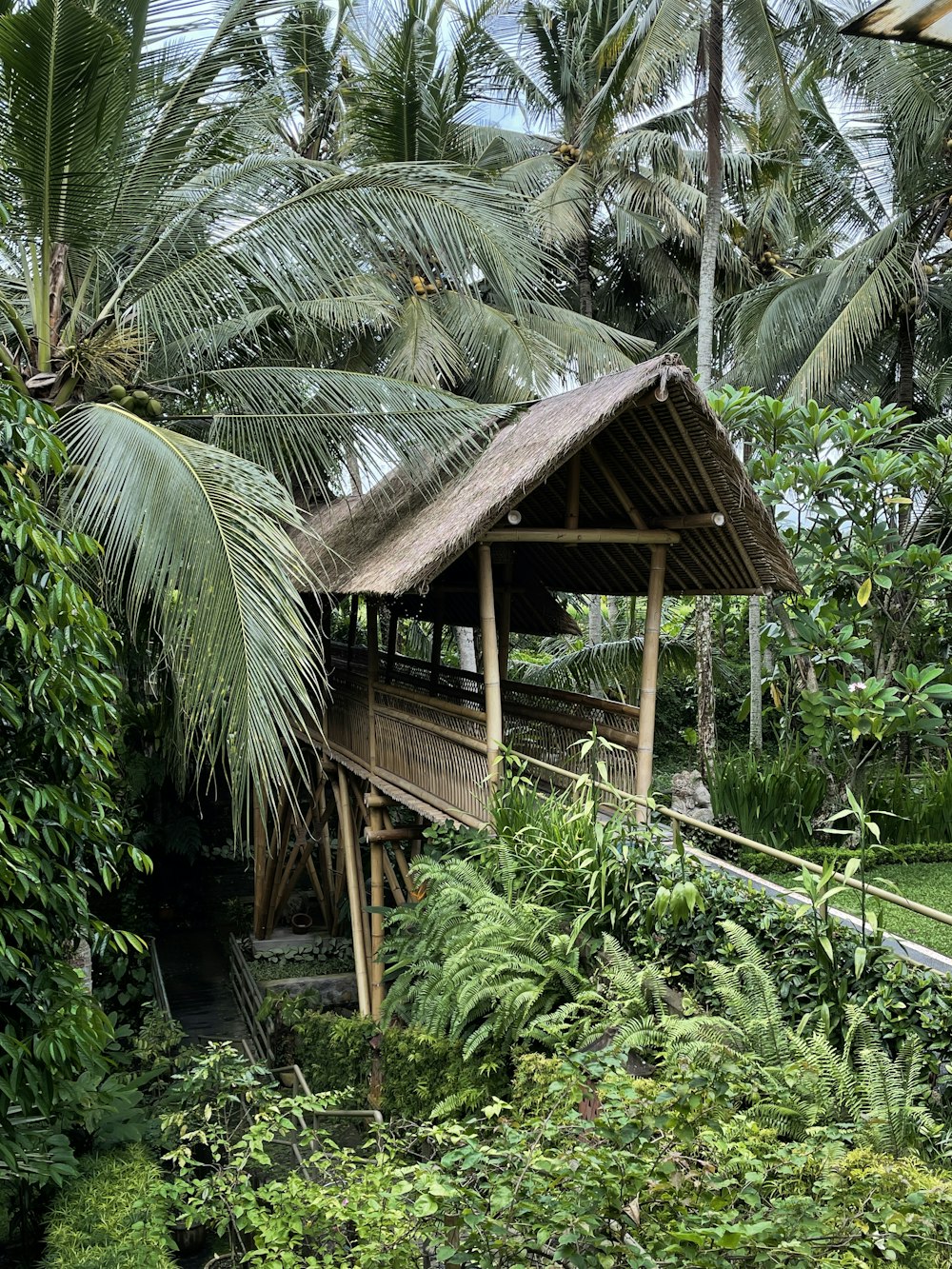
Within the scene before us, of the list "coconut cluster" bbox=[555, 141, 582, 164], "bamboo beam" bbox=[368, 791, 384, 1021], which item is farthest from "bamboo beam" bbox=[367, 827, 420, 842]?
"coconut cluster" bbox=[555, 141, 582, 164]

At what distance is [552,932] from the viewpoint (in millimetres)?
6145

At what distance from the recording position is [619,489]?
26.0ft

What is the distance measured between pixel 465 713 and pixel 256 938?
7.26 metres

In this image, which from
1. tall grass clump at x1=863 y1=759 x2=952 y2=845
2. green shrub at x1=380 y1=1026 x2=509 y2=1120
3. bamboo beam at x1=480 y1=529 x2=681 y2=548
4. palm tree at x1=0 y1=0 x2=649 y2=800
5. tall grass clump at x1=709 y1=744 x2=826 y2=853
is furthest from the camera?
tall grass clump at x1=863 y1=759 x2=952 y2=845

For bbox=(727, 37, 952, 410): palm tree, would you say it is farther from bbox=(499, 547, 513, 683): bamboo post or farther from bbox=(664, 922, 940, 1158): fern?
bbox=(664, 922, 940, 1158): fern

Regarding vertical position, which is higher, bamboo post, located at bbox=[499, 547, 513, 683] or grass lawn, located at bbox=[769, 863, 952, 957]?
bamboo post, located at bbox=[499, 547, 513, 683]

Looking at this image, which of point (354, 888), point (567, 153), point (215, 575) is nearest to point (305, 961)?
point (354, 888)

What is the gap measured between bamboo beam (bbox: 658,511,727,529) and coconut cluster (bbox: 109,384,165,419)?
4.08 meters

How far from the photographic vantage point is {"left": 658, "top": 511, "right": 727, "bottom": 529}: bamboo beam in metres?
7.73

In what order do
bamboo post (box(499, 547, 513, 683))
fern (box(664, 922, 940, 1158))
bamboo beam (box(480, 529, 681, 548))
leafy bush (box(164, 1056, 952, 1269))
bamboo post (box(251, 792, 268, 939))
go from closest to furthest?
leafy bush (box(164, 1056, 952, 1269))
fern (box(664, 922, 940, 1158))
bamboo beam (box(480, 529, 681, 548))
bamboo post (box(499, 547, 513, 683))
bamboo post (box(251, 792, 268, 939))

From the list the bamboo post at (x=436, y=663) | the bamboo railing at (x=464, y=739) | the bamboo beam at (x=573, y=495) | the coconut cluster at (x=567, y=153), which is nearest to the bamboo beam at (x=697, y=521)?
the bamboo beam at (x=573, y=495)

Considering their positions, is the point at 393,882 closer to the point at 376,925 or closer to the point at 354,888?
the point at 376,925

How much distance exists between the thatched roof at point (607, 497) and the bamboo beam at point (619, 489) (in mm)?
65

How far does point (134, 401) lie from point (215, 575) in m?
2.75
